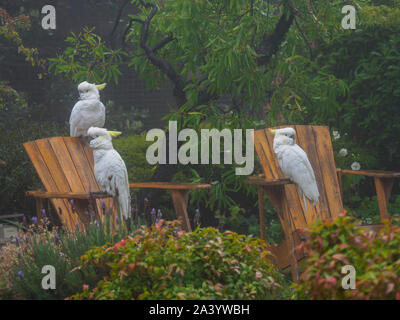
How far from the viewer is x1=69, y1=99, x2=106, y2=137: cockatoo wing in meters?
3.52

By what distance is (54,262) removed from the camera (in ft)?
8.27

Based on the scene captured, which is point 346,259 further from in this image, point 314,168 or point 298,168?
point 314,168

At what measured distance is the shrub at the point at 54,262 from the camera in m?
2.44

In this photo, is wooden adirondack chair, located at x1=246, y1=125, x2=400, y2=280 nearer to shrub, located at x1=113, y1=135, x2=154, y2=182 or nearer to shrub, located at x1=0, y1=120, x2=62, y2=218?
shrub, located at x1=113, y1=135, x2=154, y2=182

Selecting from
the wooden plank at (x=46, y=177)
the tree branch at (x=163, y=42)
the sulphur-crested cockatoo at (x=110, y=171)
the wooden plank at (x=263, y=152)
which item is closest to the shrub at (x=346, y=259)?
the sulphur-crested cockatoo at (x=110, y=171)

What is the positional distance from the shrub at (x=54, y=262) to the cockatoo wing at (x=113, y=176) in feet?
1.30

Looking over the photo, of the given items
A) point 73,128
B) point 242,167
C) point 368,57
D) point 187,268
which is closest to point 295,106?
point 242,167

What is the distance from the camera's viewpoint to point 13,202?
15.2 ft

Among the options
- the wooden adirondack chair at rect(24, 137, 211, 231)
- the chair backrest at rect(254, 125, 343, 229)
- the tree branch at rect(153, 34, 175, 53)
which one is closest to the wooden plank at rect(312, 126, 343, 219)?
the chair backrest at rect(254, 125, 343, 229)

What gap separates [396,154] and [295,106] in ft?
4.70

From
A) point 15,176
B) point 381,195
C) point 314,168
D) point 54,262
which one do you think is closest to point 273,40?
point 314,168

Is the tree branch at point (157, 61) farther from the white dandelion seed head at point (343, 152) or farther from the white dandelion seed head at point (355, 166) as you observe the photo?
the white dandelion seed head at point (355, 166)

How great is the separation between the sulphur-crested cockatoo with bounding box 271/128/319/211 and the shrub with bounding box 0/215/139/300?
3.45 feet
